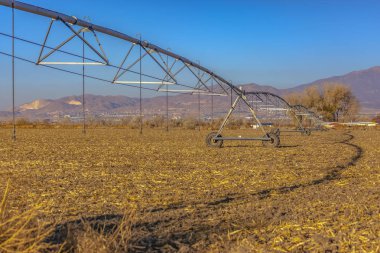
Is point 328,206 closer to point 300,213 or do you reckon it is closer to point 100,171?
point 300,213

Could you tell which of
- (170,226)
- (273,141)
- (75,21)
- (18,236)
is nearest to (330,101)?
(273,141)

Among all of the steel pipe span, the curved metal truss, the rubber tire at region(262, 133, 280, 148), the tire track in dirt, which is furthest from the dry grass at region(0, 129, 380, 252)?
the curved metal truss

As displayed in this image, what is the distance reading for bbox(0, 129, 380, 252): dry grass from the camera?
18.0 feet

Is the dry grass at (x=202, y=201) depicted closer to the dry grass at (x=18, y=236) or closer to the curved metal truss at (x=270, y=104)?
the dry grass at (x=18, y=236)

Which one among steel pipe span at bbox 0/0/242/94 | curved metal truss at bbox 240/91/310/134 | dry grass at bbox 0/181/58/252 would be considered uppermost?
steel pipe span at bbox 0/0/242/94

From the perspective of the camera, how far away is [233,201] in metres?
8.33

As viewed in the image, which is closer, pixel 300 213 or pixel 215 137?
pixel 300 213

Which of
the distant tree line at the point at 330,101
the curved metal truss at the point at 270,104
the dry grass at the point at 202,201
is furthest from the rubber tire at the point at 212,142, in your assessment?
the distant tree line at the point at 330,101

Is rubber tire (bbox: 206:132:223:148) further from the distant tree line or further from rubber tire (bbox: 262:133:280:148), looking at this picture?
the distant tree line

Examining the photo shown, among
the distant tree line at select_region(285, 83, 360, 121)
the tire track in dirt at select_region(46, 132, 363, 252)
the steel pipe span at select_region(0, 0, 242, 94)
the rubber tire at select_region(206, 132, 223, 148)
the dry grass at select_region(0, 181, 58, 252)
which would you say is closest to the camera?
the dry grass at select_region(0, 181, 58, 252)

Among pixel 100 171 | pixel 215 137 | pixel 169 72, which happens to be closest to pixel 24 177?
pixel 100 171

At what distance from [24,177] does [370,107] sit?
637 feet

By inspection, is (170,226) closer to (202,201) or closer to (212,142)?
(202,201)

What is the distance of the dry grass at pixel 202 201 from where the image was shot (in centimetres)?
549
